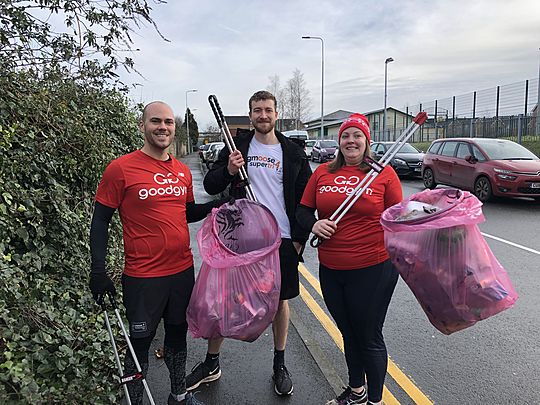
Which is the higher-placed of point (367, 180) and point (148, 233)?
point (367, 180)

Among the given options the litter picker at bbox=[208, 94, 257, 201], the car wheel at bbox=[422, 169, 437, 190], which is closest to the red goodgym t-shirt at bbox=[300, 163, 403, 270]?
the litter picker at bbox=[208, 94, 257, 201]

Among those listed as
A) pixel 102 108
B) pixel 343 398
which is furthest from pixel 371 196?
pixel 102 108

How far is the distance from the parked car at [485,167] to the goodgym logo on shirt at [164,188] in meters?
9.70

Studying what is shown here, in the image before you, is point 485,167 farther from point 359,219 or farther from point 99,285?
point 99,285

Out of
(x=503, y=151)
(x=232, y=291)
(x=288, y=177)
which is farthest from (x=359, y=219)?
(x=503, y=151)

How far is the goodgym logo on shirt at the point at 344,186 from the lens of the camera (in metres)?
2.60

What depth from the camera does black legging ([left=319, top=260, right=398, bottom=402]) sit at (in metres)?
2.61

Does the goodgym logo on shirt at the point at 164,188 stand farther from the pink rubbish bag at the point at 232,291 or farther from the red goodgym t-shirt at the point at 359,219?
the red goodgym t-shirt at the point at 359,219

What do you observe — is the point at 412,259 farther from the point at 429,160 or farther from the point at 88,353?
the point at 429,160

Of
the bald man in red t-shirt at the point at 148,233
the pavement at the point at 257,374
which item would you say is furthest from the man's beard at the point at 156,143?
the pavement at the point at 257,374

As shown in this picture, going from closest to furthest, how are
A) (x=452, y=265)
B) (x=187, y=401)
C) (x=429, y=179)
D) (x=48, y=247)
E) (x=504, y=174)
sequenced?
(x=452, y=265) < (x=187, y=401) < (x=48, y=247) < (x=504, y=174) < (x=429, y=179)

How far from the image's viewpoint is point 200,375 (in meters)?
3.22

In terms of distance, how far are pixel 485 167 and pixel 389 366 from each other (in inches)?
348

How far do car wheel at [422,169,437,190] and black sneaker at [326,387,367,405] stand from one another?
11.4 meters
